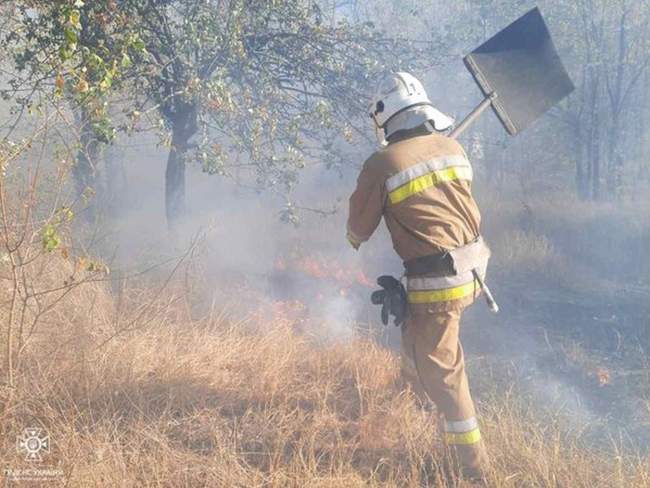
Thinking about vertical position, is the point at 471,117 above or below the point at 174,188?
above

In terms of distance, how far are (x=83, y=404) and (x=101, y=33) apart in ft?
10.4

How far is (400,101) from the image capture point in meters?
2.94

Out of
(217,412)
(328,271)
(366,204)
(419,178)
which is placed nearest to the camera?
(419,178)

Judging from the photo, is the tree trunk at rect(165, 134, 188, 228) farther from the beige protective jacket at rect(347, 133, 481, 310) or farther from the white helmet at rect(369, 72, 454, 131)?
the beige protective jacket at rect(347, 133, 481, 310)

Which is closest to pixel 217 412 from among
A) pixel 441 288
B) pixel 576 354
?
pixel 441 288

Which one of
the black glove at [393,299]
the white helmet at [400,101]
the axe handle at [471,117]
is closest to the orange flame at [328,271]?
the axe handle at [471,117]

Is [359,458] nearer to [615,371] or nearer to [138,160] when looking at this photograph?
[615,371]

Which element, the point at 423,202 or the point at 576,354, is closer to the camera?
the point at 423,202

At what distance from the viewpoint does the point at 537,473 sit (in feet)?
8.93

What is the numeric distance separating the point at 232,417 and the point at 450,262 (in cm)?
161

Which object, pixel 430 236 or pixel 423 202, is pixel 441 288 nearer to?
pixel 430 236

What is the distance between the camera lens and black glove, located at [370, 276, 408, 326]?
9.64ft

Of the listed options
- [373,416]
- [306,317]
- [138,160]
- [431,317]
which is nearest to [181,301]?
[306,317]

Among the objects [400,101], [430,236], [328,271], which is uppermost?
[400,101]
